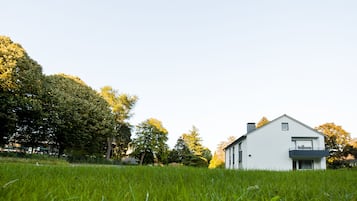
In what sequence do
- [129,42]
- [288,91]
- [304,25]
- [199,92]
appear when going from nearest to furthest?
[304,25]
[288,91]
[129,42]
[199,92]

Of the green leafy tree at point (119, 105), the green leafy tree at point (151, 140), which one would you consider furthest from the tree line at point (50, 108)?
the green leafy tree at point (151, 140)

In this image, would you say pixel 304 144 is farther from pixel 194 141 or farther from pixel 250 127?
pixel 194 141

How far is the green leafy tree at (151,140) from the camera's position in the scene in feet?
177

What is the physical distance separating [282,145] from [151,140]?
29.2 m

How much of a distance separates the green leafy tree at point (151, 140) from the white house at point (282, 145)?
84.2 feet

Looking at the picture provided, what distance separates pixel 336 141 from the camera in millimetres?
51000

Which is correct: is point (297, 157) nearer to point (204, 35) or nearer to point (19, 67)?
point (204, 35)

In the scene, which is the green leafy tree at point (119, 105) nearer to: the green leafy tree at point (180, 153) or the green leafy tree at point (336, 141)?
the green leafy tree at point (180, 153)

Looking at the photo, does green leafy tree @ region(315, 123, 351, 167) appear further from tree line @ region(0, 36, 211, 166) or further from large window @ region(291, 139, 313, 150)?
tree line @ region(0, 36, 211, 166)

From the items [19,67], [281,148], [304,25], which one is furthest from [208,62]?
[281,148]

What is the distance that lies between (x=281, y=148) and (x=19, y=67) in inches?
1120

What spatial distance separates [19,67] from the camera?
79.6ft

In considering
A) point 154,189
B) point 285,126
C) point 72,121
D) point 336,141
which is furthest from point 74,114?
point 336,141

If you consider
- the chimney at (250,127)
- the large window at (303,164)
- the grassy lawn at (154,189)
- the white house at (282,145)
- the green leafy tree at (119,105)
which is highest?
the green leafy tree at (119,105)
